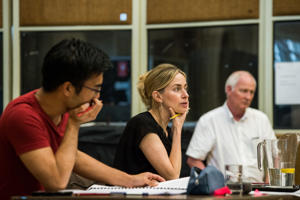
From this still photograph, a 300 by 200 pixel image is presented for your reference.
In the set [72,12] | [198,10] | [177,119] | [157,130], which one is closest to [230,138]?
[198,10]

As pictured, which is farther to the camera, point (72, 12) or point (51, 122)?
point (72, 12)

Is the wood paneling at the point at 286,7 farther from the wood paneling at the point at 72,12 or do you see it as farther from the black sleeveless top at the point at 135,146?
the black sleeveless top at the point at 135,146

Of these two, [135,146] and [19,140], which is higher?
[19,140]

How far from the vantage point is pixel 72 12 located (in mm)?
4977

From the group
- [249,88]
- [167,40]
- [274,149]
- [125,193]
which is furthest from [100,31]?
[125,193]

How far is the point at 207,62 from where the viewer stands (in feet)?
15.7

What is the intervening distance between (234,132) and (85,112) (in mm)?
2470

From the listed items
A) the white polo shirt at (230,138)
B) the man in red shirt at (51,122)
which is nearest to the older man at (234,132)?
the white polo shirt at (230,138)

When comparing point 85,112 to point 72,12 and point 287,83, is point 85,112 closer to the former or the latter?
point 287,83

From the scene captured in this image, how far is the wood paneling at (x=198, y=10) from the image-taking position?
4.65 metres

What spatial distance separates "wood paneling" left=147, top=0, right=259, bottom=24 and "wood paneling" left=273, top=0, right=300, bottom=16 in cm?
17

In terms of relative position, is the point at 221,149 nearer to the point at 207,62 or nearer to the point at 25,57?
the point at 207,62

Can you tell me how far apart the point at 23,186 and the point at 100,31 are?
10.3 ft

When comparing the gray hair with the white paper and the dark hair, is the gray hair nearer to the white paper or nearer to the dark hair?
the white paper
